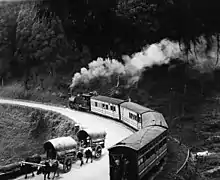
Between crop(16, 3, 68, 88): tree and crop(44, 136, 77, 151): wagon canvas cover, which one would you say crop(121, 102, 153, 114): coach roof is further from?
crop(16, 3, 68, 88): tree

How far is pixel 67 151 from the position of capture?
752 inches

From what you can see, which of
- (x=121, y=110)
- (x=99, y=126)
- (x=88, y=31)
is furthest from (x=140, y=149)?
(x=88, y=31)

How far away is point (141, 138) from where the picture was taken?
18.0 metres

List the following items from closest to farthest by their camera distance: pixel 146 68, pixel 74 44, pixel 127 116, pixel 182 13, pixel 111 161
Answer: pixel 111 161, pixel 127 116, pixel 182 13, pixel 146 68, pixel 74 44

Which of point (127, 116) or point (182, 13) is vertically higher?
point (182, 13)

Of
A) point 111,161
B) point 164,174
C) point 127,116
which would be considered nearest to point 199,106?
point 127,116

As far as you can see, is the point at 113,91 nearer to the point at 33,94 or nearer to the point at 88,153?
the point at 33,94

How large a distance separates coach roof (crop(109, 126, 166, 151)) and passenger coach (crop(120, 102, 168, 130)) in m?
2.58

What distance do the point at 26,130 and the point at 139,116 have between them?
64.4 ft

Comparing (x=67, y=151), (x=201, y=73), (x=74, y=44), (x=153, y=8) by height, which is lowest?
(x=67, y=151)

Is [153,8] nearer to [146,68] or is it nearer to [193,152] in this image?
[146,68]

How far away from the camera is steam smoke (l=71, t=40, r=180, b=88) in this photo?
49.8 m

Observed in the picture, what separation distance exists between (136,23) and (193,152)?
3000cm

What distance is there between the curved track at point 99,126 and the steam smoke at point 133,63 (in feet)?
29.5
